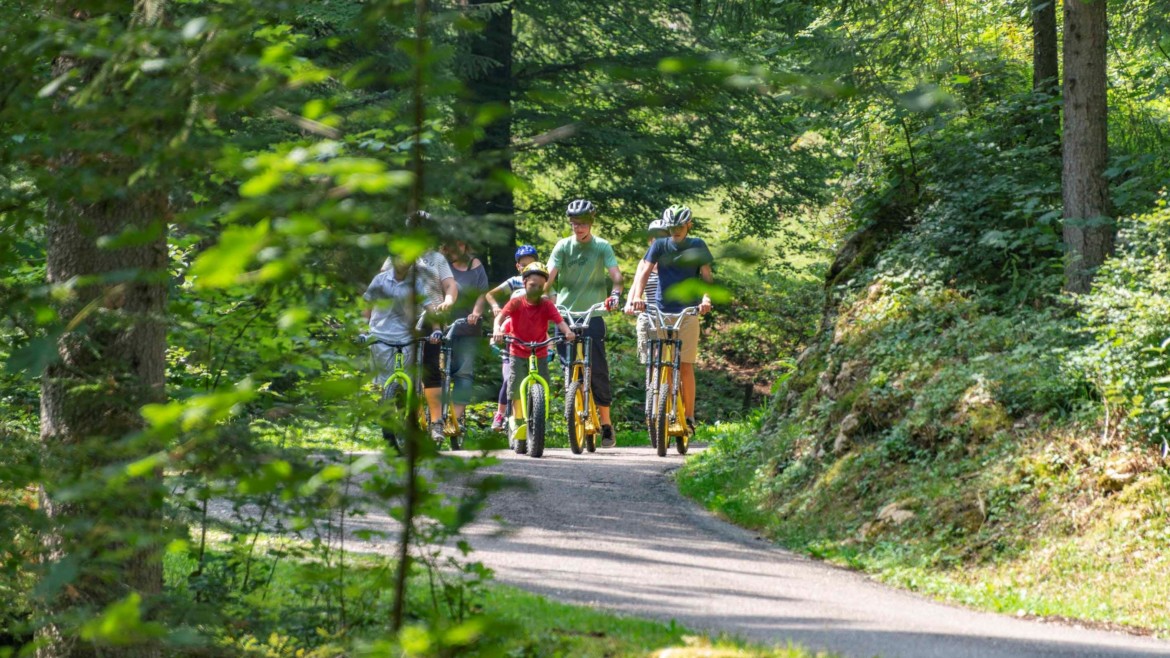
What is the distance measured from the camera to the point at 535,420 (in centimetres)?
1300

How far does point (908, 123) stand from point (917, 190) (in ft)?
2.56

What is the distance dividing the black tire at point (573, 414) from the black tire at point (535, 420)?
1.04 ft

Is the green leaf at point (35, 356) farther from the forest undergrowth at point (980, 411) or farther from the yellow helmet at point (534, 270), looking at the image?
the yellow helmet at point (534, 270)

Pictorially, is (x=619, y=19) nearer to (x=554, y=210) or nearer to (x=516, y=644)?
(x=554, y=210)

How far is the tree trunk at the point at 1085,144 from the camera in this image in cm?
1130

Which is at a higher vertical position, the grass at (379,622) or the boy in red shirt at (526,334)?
the boy in red shirt at (526,334)

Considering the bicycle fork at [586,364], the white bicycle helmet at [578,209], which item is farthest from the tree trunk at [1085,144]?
the bicycle fork at [586,364]

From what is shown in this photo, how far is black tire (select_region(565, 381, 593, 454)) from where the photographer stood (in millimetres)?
13047

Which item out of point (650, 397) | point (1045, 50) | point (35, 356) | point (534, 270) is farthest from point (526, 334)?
point (35, 356)

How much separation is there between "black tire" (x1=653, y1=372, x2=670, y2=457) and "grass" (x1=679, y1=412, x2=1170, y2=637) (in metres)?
1.82

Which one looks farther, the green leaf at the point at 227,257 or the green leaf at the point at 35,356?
the green leaf at the point at 35,356

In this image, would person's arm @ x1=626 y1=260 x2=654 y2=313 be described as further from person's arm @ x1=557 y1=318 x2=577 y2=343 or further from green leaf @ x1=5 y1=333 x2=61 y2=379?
green leaf @ x1=5 y1=333 x2=61 y2=379

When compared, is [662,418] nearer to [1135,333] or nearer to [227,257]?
[1135,333]

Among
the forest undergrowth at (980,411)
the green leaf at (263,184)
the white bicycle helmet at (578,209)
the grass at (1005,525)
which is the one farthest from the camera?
the white bicycle helmet at (578,209)
